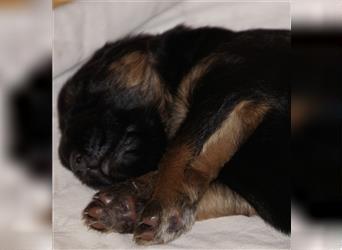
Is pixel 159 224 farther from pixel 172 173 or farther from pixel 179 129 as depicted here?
pixel 179 129

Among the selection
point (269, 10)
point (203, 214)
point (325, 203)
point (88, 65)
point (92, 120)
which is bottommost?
point (203, 214)

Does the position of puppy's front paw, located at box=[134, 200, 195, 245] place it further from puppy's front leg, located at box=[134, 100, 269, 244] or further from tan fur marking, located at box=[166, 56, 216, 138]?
tan fur marking, located at box=[166, 56, 216, 138]

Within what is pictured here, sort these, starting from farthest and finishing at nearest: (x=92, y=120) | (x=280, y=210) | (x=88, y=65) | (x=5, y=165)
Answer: (x=88, y=65)
(x=92, y=120)
(x=280, y=210)
(x=5, y=165)

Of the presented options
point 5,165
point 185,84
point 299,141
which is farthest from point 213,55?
point 5,165

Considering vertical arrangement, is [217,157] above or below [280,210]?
above

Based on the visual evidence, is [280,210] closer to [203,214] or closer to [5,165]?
[203,214]

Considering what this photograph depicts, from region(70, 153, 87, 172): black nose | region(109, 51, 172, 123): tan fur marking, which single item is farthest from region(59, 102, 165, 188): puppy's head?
region(109, 51, 172, 123): tan fur marking
